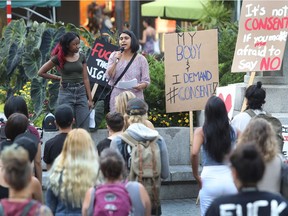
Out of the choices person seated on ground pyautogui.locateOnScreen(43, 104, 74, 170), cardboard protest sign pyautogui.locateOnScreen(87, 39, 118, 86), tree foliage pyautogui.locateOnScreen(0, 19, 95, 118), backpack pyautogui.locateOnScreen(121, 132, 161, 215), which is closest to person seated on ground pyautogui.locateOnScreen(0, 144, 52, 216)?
backpack pyautogui.locateOnScreen(121, 132, 161, 215)

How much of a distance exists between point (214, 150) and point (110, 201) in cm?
155

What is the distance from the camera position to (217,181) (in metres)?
7.56

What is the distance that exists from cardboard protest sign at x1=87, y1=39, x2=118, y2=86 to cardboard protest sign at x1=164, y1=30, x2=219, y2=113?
92 cm

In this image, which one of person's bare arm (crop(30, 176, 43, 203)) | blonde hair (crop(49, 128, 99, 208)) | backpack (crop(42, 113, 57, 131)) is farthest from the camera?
backpack (crop(42, 113, 57, 131))

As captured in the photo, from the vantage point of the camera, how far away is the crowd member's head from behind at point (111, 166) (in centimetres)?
641

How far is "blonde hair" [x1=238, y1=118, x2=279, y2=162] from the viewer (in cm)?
705

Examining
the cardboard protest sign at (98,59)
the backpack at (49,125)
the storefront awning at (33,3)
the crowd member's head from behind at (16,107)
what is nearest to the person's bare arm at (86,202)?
the crowd member's head from behind at (16,107)

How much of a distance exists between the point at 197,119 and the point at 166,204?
1443mm

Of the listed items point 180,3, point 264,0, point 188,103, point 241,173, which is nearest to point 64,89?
point 188,103

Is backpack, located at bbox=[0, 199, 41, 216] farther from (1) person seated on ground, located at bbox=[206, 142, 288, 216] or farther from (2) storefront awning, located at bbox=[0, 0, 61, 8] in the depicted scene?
(2) storefront awning, located at bbox=[0, 0, 61, 8]

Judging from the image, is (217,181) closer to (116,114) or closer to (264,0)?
(116,114)

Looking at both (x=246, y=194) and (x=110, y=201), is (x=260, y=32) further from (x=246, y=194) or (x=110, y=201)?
(x=246, y=194)

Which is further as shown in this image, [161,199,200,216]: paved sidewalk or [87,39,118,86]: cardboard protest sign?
[87,39,118,86]: cardboard protest sign

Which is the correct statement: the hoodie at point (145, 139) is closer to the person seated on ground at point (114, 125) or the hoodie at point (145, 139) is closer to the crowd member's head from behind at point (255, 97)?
the person seated on ground at point (114, 125)
